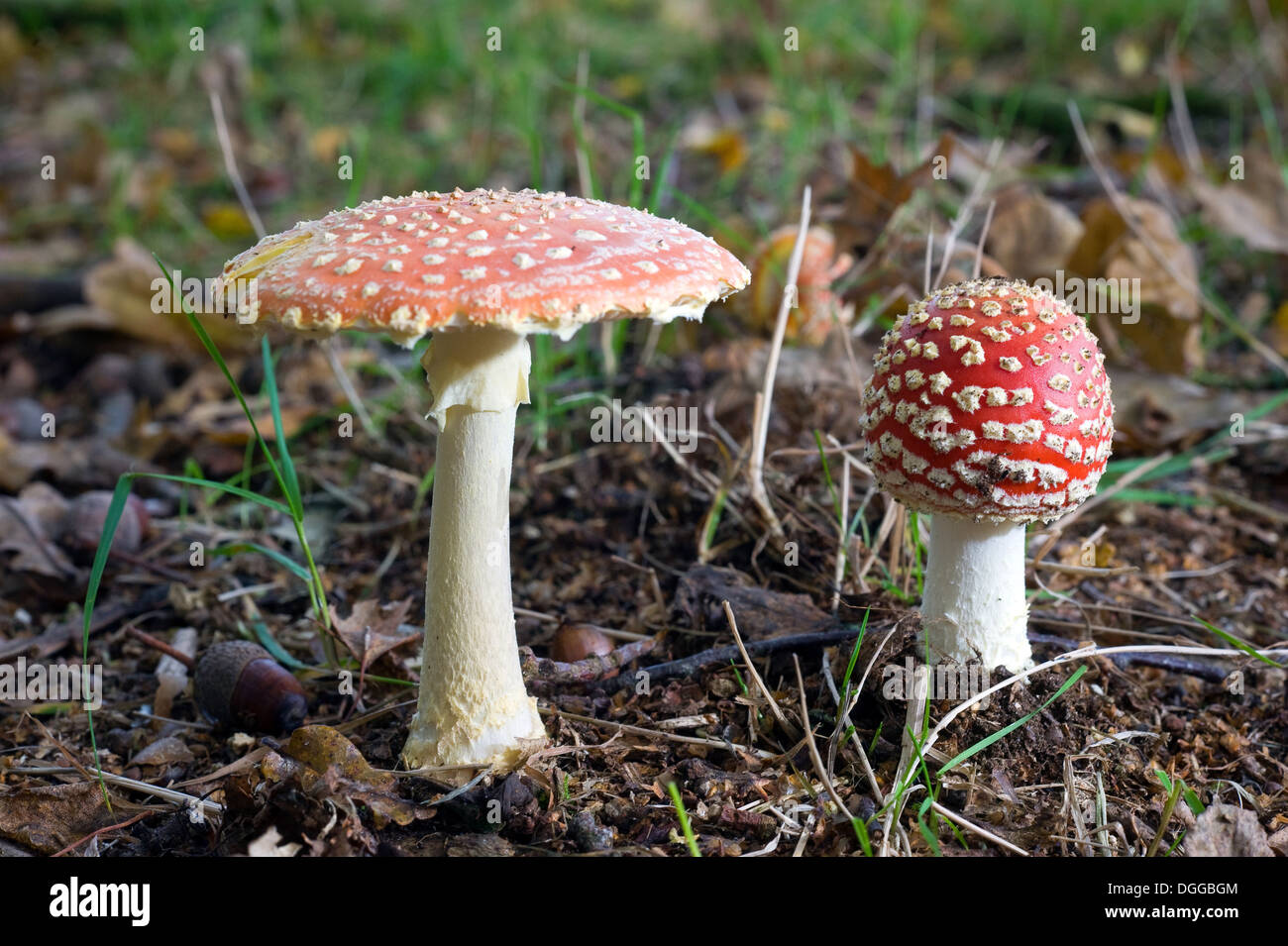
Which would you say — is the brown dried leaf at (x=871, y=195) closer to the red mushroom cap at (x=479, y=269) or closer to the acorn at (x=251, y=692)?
the red mushroom cap at (x=479, y=269)

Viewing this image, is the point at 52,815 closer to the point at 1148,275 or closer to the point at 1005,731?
the point at 1005,731

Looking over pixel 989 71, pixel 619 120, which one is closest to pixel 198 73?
pixel 619 120

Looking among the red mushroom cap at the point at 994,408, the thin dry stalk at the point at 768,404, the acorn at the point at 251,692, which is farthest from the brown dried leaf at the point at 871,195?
the acorn at the point at 251,692

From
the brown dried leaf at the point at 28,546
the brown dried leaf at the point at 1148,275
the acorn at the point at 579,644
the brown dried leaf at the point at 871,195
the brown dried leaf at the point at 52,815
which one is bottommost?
→ the brown dried leaf at the point at 52,815

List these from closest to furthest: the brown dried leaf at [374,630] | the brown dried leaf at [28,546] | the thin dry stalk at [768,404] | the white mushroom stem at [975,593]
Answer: the white mushroom stem at [975,593]
the brown dried leaf at [374,630]
the thin dry stalk at [768,404]
the brown dried leaf at [28,546]

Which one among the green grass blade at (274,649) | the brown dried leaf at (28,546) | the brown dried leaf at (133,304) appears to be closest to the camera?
the green grass blade at (274,649)

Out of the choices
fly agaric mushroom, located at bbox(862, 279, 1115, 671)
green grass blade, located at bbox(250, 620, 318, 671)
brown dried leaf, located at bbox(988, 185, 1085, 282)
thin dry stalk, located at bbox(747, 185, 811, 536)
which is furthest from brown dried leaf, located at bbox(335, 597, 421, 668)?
brown dried leaf, located at bbox(988, 185, 1085, 282)

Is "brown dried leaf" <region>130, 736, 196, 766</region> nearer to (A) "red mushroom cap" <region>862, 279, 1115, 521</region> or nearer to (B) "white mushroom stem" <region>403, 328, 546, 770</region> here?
(B) "white mushroom stem" <region>403, 328, 546, 770</region>
